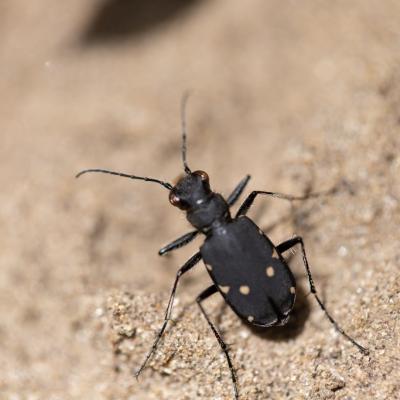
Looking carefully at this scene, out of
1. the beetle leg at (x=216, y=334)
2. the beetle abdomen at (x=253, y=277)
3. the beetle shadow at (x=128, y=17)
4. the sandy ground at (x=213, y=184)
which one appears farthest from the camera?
the beetle shadow at (x=128, y=17)

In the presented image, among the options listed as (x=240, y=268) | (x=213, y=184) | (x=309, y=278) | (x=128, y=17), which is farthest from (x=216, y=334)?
(x=128, y=17)

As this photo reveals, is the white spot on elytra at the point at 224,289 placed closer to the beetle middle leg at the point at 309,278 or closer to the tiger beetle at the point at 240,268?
the tiger beetle at the point at 240,268

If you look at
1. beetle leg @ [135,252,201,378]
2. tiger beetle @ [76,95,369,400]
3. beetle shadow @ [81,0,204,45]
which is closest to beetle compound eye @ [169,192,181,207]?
tiger beetle @ [76,95,369,400]

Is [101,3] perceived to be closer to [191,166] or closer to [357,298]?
[191,166]

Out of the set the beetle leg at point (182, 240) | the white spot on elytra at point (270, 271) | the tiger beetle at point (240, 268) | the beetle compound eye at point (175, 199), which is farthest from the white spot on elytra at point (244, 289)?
the beetle compound eye at point (175, 199)

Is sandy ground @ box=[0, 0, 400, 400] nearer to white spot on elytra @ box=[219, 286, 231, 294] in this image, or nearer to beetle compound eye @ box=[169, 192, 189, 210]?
white spot on elytra @ box=[219, 286, 231, 294]

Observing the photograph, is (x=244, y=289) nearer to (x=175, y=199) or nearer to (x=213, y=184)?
(x=175, y=199)
